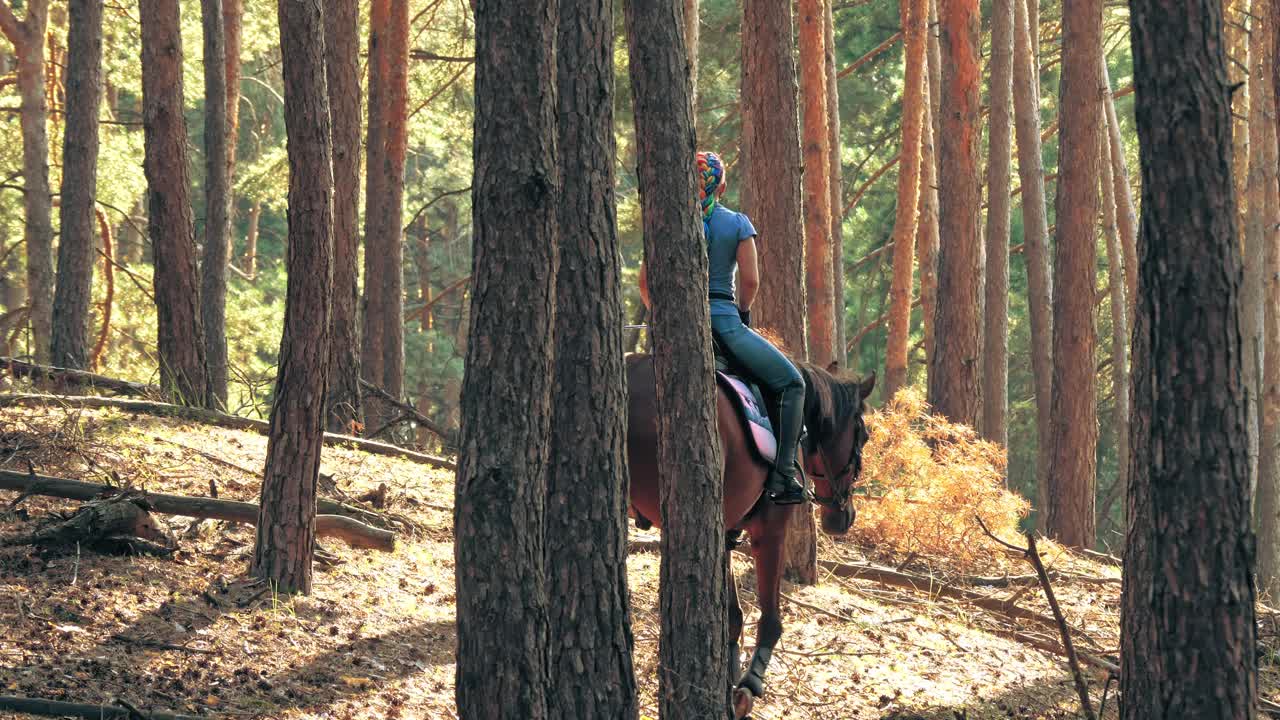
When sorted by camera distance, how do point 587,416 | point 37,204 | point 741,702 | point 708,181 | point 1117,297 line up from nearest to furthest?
point 587,416 < point 741,702 < point 708,181 < point 37,204 < point 1117,297

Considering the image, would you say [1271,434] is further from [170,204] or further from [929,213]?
[170,204]

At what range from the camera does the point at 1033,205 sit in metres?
18.7

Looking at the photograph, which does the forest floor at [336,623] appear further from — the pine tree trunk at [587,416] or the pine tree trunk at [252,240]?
the pine tree trunk at [252,240]

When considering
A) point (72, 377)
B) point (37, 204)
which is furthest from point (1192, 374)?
point (37, 204)

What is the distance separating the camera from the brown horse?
758cm

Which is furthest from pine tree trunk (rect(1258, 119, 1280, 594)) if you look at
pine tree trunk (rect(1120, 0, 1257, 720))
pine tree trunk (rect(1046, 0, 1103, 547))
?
pine tree trunk (rect(1120, 0, 1257, 720))

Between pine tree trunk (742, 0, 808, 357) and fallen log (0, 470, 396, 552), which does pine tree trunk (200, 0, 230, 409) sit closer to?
fallen log (0, 470, 396, 552)

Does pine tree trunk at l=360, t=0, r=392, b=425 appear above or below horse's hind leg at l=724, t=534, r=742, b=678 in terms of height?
above

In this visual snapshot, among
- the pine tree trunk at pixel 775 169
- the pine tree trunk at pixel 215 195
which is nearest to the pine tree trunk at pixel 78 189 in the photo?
the pine tree trunk at pixel 215 195

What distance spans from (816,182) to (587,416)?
1199 cm

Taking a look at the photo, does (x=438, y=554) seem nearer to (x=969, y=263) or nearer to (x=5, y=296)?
(x=969, y=263)

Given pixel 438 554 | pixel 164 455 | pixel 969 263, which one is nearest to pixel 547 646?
pixel 438 554

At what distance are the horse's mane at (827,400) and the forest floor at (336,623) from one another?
1.65m

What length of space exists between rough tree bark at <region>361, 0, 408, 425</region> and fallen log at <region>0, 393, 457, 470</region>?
4.36 metres
